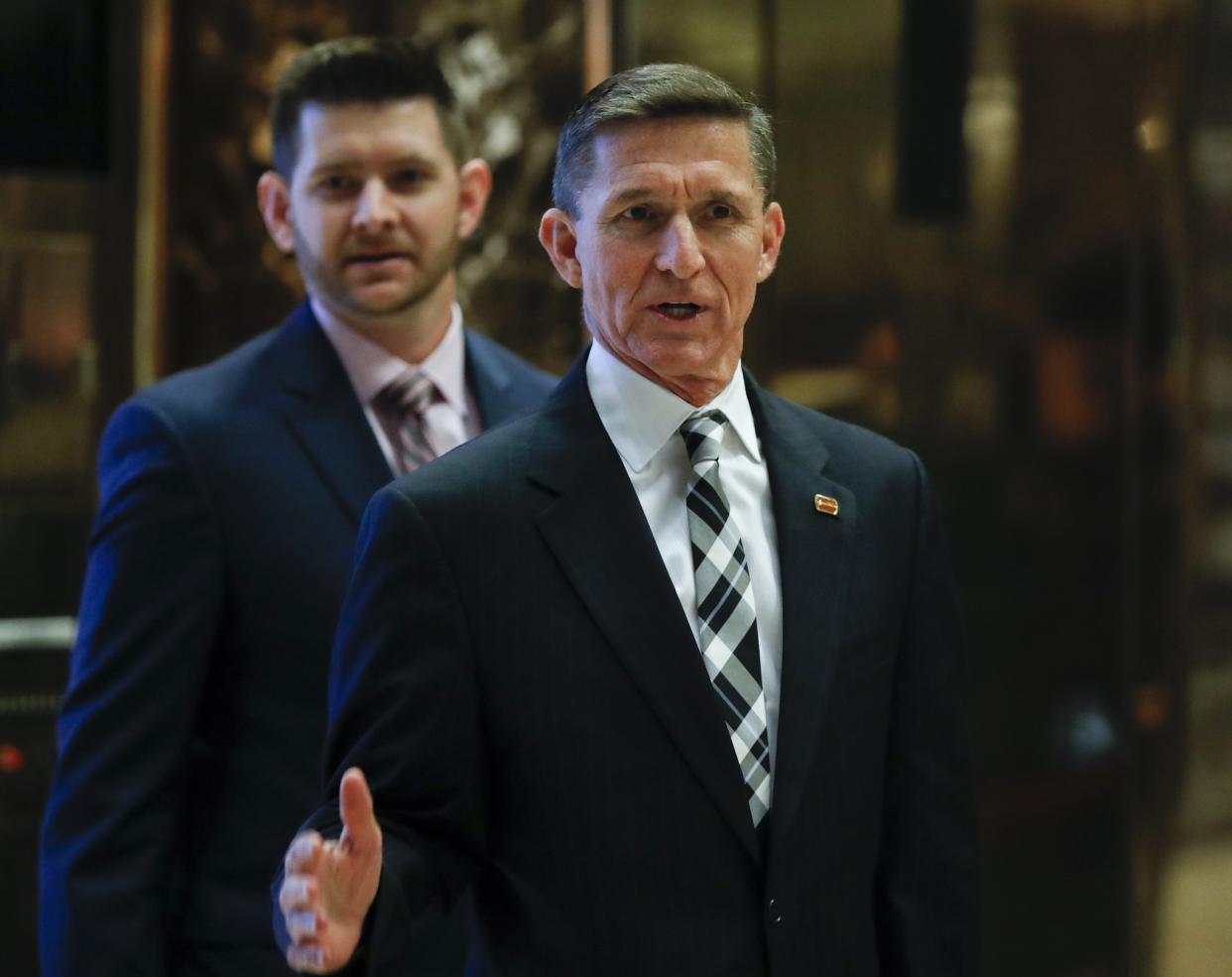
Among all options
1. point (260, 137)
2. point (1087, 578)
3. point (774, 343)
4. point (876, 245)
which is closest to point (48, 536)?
point (260, 137)

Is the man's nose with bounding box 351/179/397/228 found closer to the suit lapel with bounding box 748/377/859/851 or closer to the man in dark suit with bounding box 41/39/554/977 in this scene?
the man in dark suit with bounding box 41/39/554/977

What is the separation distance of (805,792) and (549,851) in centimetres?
29

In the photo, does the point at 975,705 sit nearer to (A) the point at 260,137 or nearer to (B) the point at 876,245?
(B) the point at 876,245

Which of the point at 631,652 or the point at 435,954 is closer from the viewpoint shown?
the point at 631,652

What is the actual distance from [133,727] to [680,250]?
108 centimetres

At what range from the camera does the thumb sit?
1760 millimetres

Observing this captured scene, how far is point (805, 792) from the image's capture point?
6.52 ft

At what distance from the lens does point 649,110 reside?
6.60ft

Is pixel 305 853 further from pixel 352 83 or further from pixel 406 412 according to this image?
pixel 352 83

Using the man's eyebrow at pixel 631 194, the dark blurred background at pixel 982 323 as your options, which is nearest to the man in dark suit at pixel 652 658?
the man's eyebrow at pixel 631 194

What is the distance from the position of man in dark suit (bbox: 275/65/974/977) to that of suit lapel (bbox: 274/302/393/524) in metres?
0.62

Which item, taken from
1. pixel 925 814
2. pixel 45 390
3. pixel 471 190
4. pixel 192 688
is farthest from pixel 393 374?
pixel 45 390

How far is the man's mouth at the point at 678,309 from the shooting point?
6.63 feet

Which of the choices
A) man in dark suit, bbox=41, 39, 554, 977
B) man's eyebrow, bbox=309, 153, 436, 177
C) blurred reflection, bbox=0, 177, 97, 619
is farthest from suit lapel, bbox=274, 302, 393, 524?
blurred reflection, bbox=0, 177, 97, 619
